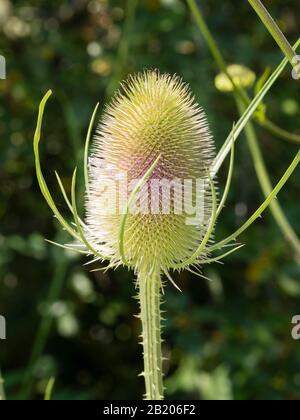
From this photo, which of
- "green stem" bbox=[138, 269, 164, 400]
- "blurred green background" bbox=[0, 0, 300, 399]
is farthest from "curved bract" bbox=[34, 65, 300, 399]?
"blurred green background" bbox=[0, 0, 300, 399]

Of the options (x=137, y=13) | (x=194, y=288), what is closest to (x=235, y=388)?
(x=194, y=288)

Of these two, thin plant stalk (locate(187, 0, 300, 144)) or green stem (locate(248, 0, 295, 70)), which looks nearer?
green stem (locate(248, 0, 295, 70))

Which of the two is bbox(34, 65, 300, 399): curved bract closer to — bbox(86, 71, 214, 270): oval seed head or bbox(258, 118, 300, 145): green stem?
bbox(86, 71, 214, 270): oval seed head

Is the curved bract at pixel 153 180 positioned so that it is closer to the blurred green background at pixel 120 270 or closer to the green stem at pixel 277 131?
the green stem at pixel 277 131

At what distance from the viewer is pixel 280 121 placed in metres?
1.97

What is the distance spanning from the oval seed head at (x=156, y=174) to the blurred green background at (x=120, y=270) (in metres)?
0.80

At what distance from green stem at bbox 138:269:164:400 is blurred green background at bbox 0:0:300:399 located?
2.54 feet

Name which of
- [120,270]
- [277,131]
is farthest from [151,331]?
[120,270]

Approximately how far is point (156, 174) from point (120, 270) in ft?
3.85

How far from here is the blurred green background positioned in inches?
68.7

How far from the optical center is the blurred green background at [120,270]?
1.75m

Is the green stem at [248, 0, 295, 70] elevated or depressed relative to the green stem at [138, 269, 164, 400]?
elevated
